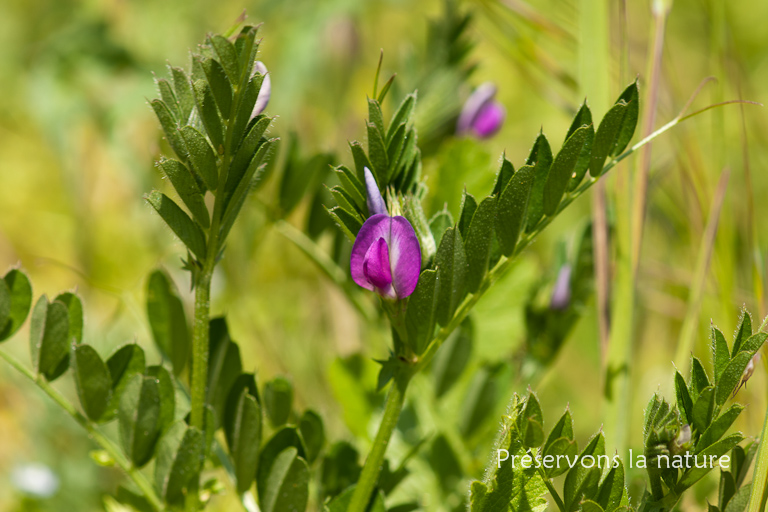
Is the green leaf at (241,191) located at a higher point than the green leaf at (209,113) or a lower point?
lower

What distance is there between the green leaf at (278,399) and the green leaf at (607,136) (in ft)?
0.84

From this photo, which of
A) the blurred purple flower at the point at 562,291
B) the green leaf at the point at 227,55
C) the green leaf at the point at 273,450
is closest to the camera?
the green leaf at the point at 227,55

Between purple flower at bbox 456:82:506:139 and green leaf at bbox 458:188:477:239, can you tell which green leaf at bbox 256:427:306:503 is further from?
purple flower at bbox 456:82:506:139

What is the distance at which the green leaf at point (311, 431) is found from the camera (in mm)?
→ 529

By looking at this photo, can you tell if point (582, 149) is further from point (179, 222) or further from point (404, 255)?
point (179, 222)

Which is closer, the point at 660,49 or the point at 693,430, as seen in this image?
the point at 693,430

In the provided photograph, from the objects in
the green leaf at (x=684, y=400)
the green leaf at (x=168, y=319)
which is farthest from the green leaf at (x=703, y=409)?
the green leaf at (x=168, y=319)

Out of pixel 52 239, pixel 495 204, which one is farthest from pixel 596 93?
pixel 52 239

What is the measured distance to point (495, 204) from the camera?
422mm

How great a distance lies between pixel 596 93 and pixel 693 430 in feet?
1.07

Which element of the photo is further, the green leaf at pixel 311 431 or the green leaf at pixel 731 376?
the green leaf at pixel 311 431

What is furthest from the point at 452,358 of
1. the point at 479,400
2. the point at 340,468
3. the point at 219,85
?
the point at 219,85

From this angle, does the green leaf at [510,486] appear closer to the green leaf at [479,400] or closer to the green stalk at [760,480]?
the green stalk at [760,480]

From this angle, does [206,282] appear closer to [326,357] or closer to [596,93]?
[596,93]
